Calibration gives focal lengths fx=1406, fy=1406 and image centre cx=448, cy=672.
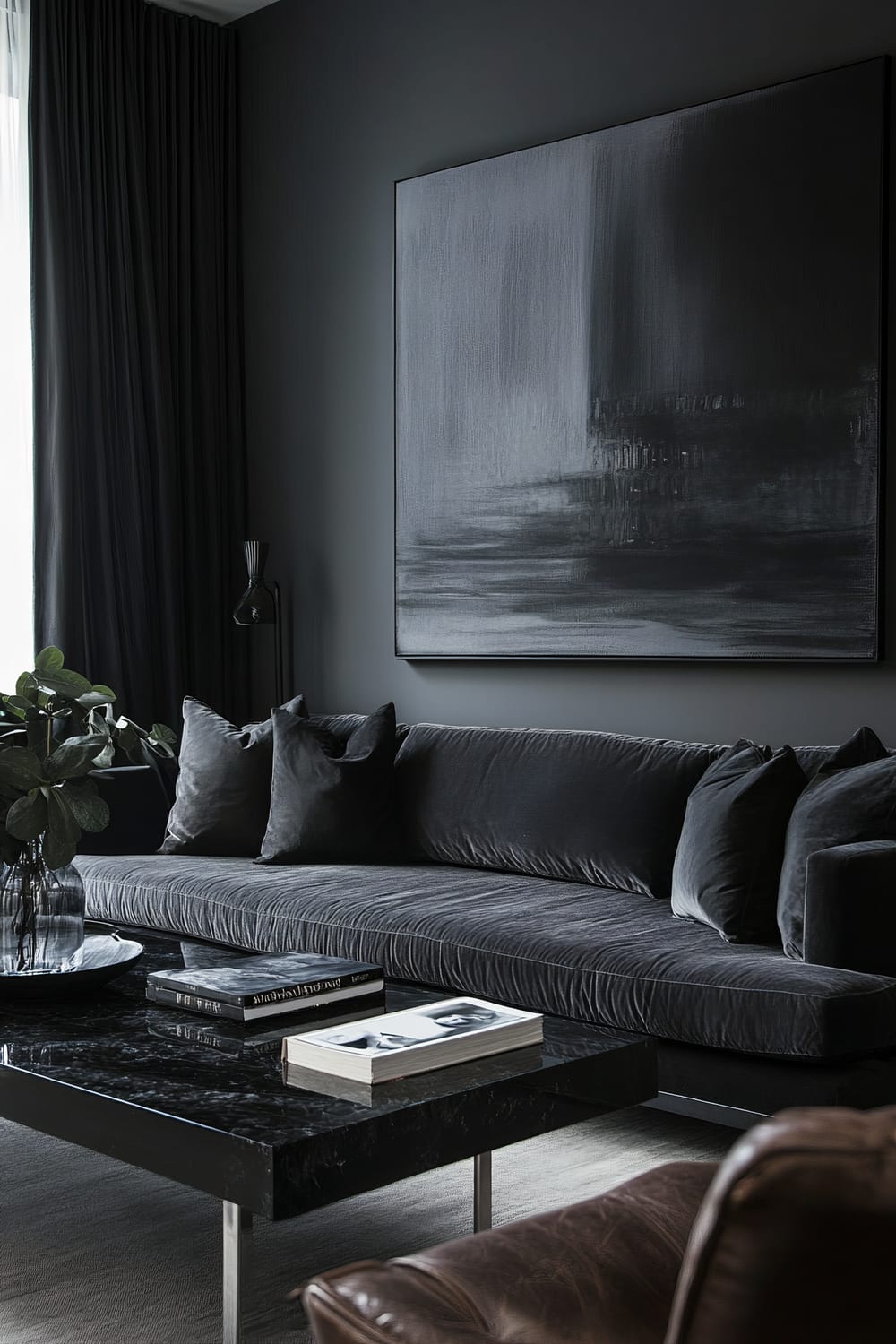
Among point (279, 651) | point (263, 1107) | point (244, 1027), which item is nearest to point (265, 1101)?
point (263, 1107)

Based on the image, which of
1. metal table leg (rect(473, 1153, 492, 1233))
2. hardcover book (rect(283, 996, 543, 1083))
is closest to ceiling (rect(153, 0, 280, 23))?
hardcover book (rect(283, 996, 543, 1083))

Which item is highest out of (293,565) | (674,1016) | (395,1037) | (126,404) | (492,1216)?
(126,404)

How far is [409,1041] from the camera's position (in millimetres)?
2033

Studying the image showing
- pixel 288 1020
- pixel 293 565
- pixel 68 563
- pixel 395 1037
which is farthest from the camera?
pixel 293 565

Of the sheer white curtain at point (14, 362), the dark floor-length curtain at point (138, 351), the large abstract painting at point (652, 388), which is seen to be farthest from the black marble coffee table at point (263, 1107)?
the dark floor-length curtain at point (138, 351)

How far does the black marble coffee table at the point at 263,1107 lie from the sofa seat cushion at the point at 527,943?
0.47m

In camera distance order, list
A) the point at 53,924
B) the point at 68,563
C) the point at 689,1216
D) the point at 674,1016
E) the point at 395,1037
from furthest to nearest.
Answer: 1. the point at 68,563
2. the point at 674,1016
3. the point at 53,924
4. the point at 395,1037
5. the point at 689,1216

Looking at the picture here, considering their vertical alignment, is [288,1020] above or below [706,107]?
below

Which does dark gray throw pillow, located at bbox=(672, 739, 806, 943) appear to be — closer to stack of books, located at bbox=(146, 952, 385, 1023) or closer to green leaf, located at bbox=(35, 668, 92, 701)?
stack of books, located at bbox=(146, 952, 385, 1023)

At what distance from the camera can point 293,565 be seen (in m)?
5.33

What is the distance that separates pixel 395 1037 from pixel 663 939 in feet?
3.52

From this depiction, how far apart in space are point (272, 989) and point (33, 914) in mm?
494

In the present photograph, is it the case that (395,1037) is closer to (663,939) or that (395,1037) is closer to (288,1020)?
(288,1020)

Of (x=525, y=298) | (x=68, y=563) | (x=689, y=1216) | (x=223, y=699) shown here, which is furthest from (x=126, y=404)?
A: (x=689, y=1216)
